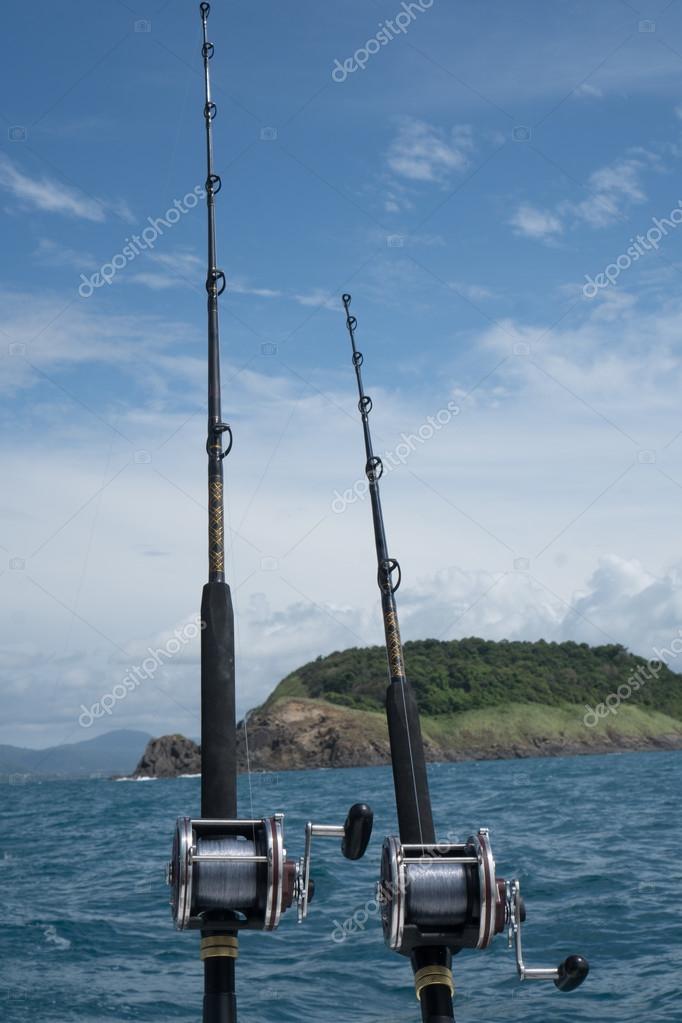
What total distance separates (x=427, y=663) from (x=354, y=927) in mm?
153572

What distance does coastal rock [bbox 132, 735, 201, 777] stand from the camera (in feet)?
447

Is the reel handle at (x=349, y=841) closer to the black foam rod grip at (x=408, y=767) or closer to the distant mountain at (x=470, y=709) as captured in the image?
the black foam rod grip at (x=408, y=767)

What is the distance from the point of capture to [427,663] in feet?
551

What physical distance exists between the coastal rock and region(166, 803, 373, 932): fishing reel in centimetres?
13219

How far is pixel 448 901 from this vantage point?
591 centimetres

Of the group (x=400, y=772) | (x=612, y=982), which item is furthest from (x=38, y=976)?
(x=400, y=772)

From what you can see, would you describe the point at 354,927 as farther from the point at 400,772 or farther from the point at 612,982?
the point at 400,772

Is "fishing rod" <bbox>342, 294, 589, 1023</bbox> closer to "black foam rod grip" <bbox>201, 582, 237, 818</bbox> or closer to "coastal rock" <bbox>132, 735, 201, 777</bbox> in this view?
"black foam rod grip" <bbox>201, 582, 237, 818</bbox>

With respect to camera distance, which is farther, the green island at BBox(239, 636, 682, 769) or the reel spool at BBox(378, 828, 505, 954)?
the green island at BBox(239, 636, 682, 769)

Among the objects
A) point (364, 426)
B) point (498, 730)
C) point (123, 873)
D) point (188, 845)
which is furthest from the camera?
point (498, 730)

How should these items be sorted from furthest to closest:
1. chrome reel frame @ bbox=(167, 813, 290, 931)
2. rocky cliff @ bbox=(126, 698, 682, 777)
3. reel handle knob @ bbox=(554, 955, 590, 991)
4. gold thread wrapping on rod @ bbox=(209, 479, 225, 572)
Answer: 1. rocky cliff @ bbox=(126, 698, 682, 777)
2. gold thread wrapping on rod @ bbox=(209, 479, 225, 572)
3. reel handle knob @ bbox=(554, 955, 590, 991)
4. chrome reel frame @ bbox=(167, 813, 290, 931)

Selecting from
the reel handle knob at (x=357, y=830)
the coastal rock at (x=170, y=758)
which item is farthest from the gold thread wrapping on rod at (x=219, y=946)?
the coastal rock at (x=170, y=758)

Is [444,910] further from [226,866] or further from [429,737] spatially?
[429,737]

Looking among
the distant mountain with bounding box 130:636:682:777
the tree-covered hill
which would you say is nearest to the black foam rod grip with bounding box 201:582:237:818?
the distant mountain with bounding box 130:636:682:777
